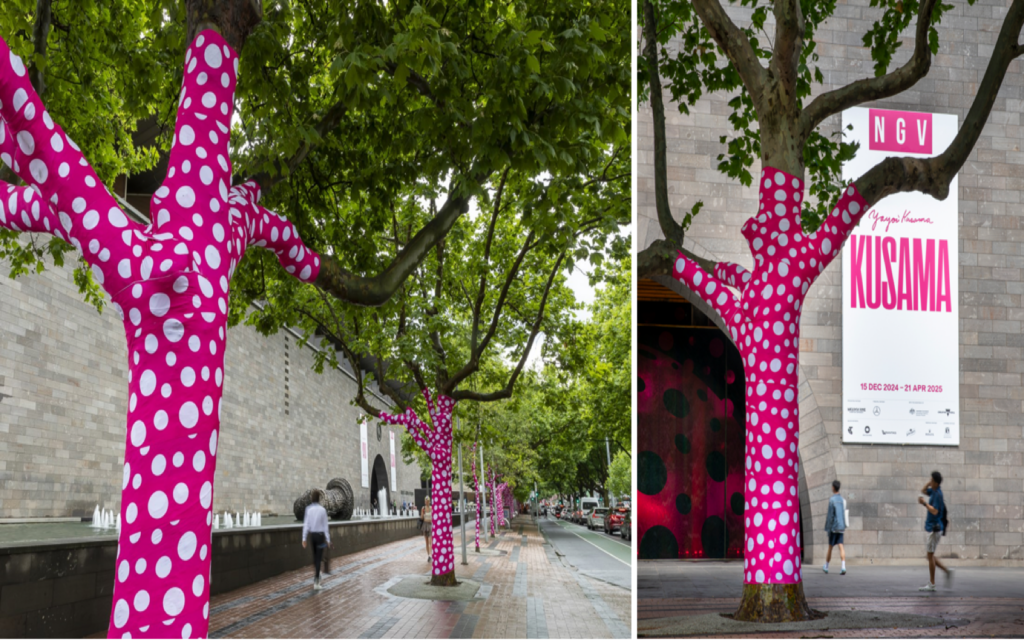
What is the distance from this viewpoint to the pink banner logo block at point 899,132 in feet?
51.5

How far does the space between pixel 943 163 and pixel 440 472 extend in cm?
1007

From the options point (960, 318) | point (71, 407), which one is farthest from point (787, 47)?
point (71, 407)

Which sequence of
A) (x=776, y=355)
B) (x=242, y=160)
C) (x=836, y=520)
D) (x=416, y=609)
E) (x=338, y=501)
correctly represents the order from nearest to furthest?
(x=776, y=355) < (x=242, y=160) < (x=416, y=609) < (x=836, y=520) < (x=338, y=501)

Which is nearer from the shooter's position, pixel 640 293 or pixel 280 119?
pixel 280 119

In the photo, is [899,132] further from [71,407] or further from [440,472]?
[71,407]

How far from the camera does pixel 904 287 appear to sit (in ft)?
50.7

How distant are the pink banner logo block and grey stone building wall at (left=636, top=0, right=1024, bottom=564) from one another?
27 centimetres

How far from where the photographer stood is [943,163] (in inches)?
295

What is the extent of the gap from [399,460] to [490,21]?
47779 mm

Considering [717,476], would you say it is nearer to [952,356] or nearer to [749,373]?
[952,356]

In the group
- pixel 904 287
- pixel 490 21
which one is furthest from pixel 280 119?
pixel 904 287

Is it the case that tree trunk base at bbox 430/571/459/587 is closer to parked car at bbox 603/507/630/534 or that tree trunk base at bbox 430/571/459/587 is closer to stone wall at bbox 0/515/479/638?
stone wall at bbox 0/515/479/638

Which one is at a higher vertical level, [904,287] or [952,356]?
[904,287]

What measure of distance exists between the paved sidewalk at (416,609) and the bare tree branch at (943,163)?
5.37 m
